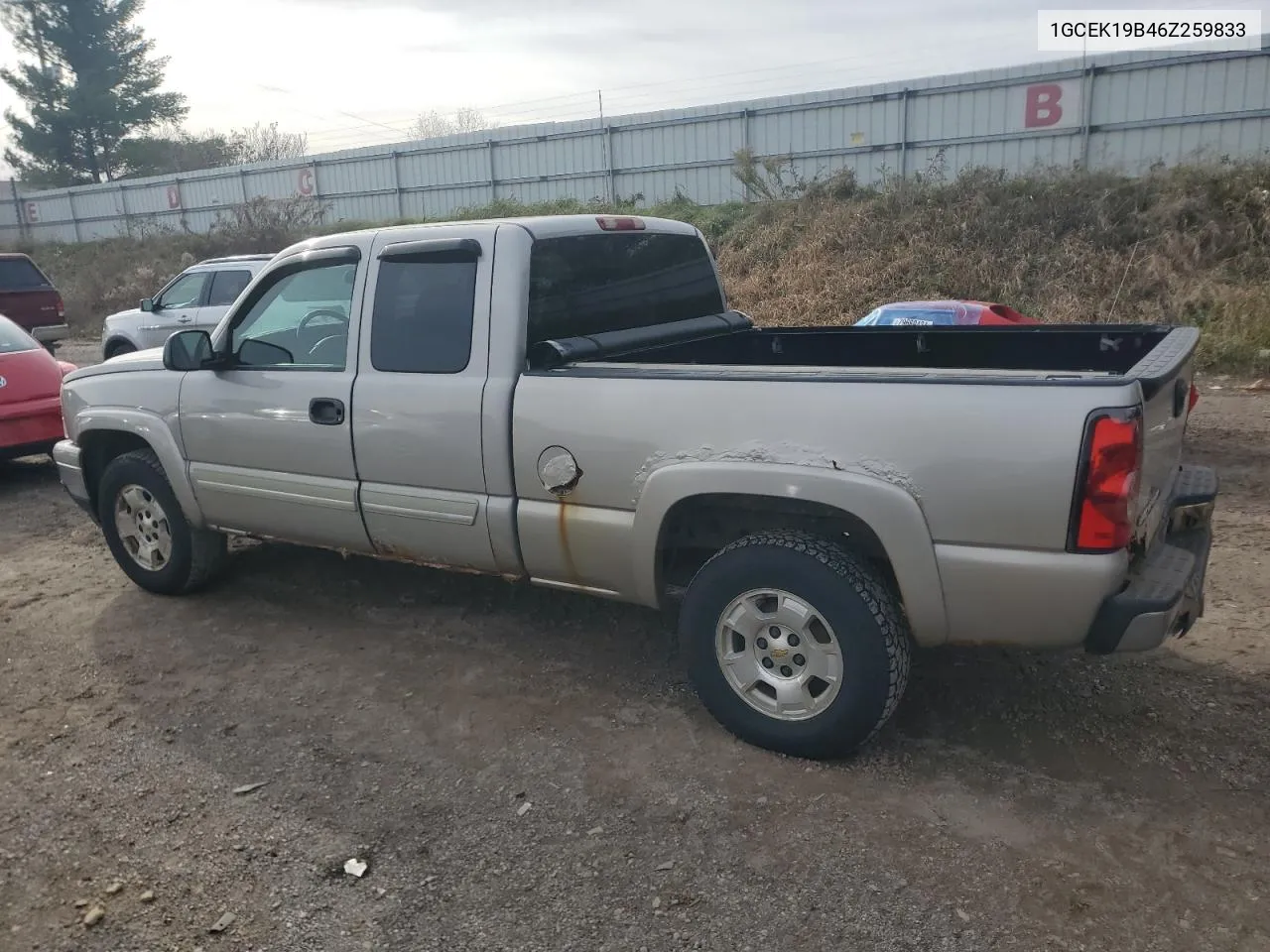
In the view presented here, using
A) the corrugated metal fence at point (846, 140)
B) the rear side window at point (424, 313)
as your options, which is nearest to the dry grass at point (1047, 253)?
the corrugated metal fence at point (846, 140)

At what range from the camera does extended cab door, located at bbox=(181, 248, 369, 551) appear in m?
4.35

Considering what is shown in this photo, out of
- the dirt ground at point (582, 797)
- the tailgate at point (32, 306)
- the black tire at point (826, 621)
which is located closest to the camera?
the dirt ground at point (582, 797)

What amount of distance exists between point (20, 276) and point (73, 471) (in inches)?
509

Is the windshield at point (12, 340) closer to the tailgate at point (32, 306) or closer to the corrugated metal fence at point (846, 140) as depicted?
the tailgate at point (32, 306)

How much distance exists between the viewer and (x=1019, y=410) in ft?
9.39

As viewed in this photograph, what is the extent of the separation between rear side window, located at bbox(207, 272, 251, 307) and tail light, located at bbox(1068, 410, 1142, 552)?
12343 mm

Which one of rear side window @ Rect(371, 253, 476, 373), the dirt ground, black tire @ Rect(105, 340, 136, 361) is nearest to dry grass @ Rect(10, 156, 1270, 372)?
black tire @ Rect(105, 340, 136, 361)

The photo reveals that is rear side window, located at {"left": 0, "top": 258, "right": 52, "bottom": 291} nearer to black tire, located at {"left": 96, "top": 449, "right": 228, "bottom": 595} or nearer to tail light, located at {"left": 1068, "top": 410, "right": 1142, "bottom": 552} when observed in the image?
black tire, located at {"left": 96, "top": 449, "right": 228, "bottom": 595}

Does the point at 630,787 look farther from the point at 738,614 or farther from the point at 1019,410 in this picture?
the point at 1019,410

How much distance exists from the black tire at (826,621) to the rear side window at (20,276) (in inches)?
639

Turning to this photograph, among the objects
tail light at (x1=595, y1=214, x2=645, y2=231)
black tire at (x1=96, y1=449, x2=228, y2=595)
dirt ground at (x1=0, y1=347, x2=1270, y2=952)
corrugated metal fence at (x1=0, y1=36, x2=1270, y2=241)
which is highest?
corrugated metal fence at (x1=0, y1=36, x2=1270, y2=241)

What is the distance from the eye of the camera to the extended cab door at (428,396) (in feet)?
13.0

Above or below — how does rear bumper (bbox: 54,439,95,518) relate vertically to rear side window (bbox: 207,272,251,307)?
below

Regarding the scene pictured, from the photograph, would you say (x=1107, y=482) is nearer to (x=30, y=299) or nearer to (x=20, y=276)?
(x=30, y=299)
